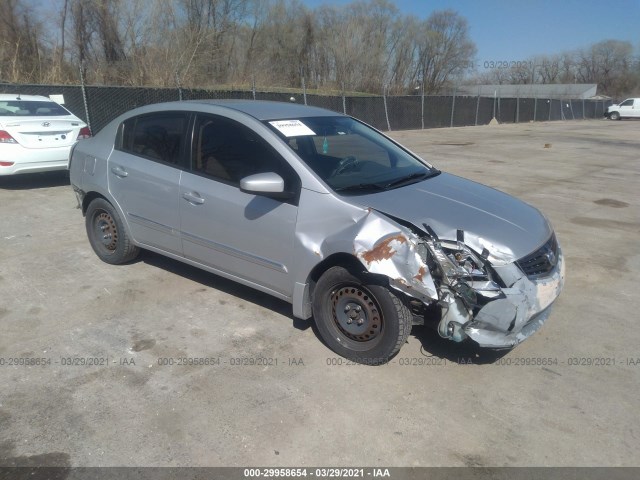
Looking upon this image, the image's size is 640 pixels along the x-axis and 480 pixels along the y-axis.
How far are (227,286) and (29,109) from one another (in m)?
6.21

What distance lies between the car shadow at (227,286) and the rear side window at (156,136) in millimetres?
1167

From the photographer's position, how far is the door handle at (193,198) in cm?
405

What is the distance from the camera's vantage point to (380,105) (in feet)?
74.0

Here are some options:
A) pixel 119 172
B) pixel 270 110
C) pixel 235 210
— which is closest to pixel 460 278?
pixel 235 210

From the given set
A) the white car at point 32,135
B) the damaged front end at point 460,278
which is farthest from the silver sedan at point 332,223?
the white car at point 32,135

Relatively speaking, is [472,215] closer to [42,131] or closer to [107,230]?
[107,230]

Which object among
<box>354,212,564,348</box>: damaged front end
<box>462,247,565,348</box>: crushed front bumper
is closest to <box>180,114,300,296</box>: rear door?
<box>354,212,564,348</box>: damaged front end

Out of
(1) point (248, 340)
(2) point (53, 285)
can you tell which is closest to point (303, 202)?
(1) point (248, 340)

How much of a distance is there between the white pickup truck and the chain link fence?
6.90 feet

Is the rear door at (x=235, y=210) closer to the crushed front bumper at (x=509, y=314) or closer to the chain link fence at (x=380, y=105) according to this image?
the crushed front bumper at (x=509, y=314)

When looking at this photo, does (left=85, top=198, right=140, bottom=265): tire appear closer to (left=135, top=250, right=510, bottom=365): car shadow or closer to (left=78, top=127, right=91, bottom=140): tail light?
(left=135, top=250, right=510, bottom=365): car shadow

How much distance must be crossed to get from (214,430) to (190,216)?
1.88 m

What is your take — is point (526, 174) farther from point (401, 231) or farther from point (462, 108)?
point (462, 108)

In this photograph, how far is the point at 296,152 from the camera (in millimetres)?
3768
